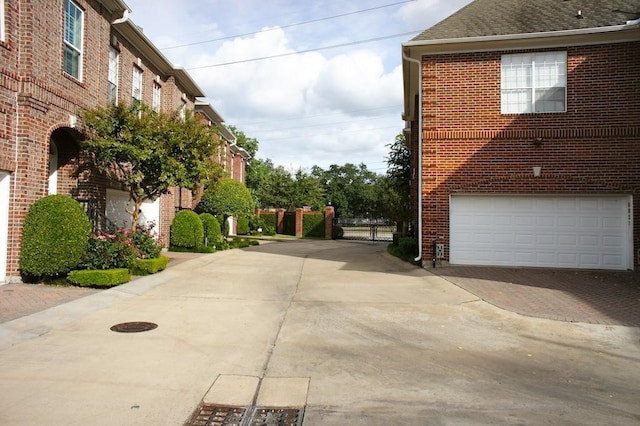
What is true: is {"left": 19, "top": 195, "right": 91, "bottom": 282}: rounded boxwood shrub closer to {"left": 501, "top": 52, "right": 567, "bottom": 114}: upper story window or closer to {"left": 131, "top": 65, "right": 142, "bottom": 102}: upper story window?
{"left": 131, "top": 65, "right": 142, "bottom": 102}: upper story window

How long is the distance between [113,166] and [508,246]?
448 inches

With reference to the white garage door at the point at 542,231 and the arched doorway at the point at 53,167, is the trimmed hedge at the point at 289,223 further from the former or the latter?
the arched doorway at the point at 53,167

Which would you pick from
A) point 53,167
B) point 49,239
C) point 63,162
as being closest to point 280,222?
point 63,162

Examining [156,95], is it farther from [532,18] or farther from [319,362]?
[319,362]

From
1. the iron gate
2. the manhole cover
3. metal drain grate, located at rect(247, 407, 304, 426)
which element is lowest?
metal drain grate, located at rect(247, 407, 304, 426)

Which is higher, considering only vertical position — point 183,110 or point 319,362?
point 183,110

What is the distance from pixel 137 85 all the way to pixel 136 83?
3.6 inches

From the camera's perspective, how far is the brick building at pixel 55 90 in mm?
9344

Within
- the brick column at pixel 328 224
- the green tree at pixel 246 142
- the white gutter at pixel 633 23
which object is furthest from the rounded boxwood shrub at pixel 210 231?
the green tree at pixel 246 142

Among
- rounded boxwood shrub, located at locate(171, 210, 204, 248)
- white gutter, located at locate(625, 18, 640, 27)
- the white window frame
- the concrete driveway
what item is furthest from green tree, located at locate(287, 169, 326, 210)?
the concrete driveway

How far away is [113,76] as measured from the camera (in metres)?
14.1

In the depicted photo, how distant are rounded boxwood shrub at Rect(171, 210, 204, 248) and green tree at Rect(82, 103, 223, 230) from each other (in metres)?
5.11

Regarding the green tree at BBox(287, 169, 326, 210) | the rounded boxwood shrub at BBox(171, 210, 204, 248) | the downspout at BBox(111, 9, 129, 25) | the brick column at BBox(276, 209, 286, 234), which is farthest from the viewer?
the green tree at BBox(287, 169, 326, 210)

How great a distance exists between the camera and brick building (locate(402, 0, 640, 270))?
40.2ft
